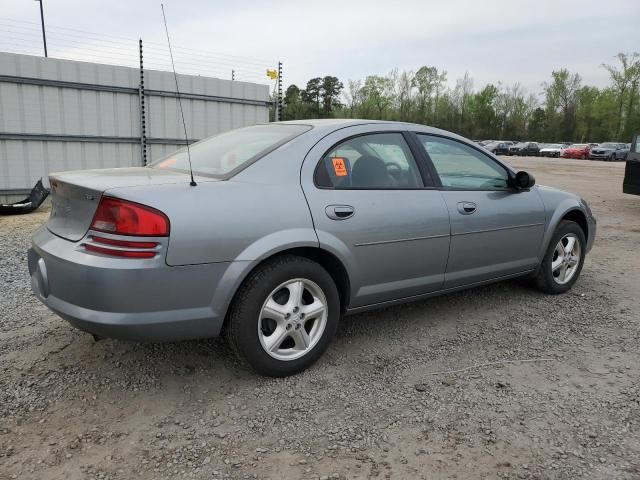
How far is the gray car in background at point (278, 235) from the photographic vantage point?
253 centimetres

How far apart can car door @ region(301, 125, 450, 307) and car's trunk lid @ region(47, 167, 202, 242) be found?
850mm

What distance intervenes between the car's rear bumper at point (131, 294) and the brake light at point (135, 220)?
0.14 metres

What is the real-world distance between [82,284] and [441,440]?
186cm

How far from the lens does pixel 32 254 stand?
301 centimetres

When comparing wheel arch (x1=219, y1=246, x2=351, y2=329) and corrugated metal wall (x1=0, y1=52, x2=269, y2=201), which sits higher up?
corrugated metal wall (x1=0, y1=52, x2=269, y2=201)

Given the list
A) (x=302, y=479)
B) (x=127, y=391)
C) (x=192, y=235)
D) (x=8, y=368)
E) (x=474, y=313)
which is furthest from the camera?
(x=474, y=313)

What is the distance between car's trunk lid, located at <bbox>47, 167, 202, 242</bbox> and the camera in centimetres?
266

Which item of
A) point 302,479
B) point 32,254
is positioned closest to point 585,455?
point 302,479

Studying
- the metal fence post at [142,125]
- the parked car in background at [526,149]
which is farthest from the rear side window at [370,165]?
the parked car in background at [526,149]

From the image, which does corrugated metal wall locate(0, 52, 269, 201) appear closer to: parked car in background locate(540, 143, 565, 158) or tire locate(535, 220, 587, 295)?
tire locate(535, 220, 587, 295)

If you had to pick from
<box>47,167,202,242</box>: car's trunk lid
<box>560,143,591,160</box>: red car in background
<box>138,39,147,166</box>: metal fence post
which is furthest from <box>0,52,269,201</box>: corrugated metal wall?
<box>560,143,591,160</box>: red car in background

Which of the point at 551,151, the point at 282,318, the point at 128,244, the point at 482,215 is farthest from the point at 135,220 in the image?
the point at 551,151

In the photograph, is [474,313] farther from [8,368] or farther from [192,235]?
[8,368]

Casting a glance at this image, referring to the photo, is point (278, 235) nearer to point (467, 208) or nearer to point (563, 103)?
point (467, 208)
